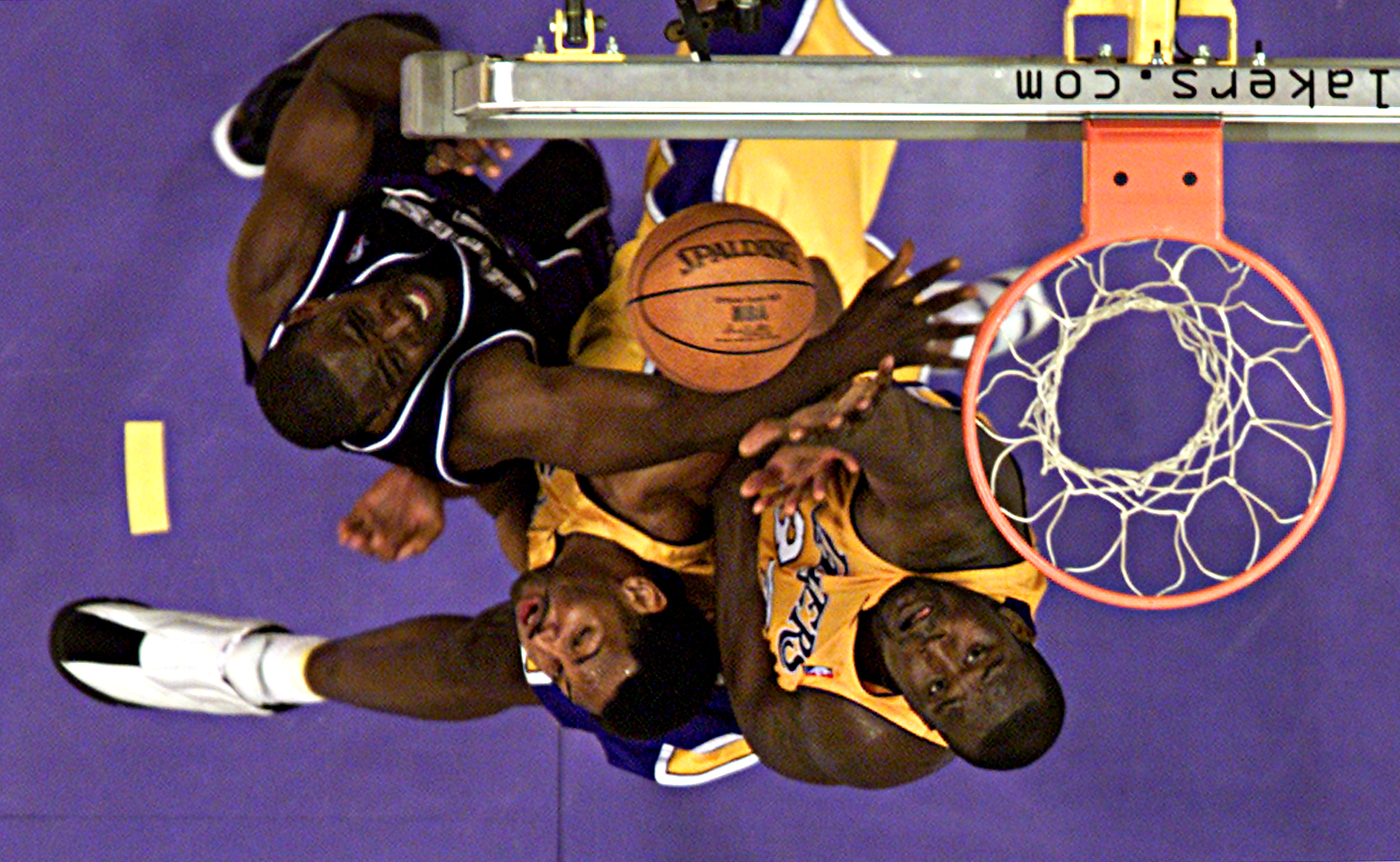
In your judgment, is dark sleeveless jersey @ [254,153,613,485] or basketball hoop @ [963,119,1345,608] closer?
dark sleeveless jersey @ [254,153,613,485]

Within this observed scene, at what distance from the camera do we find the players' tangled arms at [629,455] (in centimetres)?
266

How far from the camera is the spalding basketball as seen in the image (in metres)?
2.66

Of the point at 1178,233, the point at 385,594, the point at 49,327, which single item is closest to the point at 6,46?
the point at 49,327

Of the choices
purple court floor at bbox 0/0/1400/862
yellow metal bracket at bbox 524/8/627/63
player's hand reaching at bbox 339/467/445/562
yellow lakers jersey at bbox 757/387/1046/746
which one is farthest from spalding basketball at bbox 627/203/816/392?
purple court floor at bbox 0/0/1400/862

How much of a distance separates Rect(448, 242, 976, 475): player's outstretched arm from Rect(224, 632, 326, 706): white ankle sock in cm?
91

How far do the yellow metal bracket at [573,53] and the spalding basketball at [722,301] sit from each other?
0.68 meters

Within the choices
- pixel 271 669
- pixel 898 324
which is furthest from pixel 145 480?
pixel 898 324

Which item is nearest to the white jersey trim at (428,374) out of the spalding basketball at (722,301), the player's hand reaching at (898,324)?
the spalding basketball at (722,301)

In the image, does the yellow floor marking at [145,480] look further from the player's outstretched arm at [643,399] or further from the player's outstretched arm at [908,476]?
the player's outstretched arm at [908,476]

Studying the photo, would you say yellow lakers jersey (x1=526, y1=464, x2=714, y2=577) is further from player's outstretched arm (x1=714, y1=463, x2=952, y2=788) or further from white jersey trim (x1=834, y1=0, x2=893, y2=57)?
white jersey trim (x1=834, y1=0, x2=893, y2=57)

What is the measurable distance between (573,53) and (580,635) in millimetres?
1210

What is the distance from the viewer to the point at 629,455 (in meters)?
2.81

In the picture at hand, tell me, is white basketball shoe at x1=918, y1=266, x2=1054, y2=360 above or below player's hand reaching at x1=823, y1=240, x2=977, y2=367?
below

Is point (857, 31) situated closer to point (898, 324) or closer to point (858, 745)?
point (898, 324)
